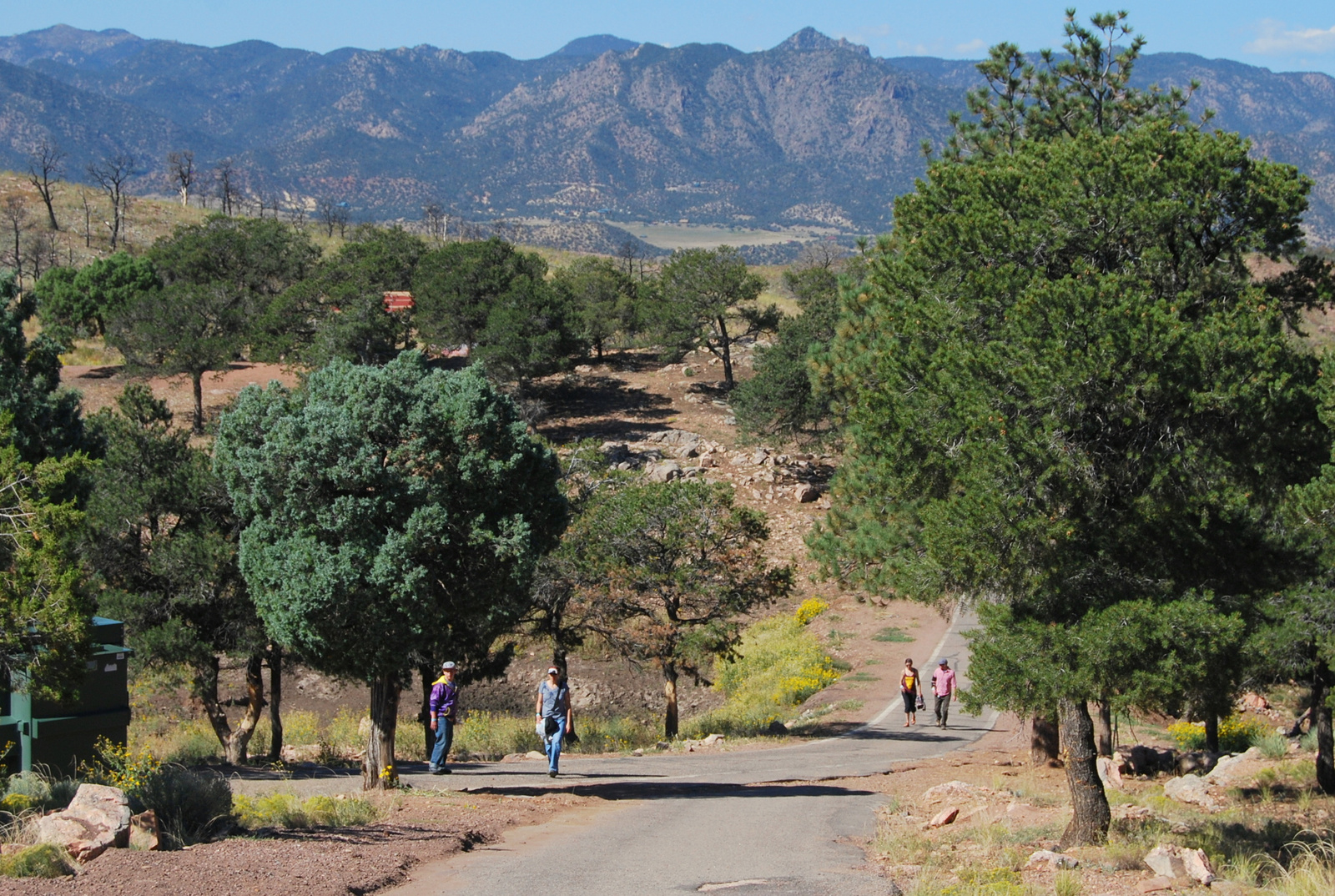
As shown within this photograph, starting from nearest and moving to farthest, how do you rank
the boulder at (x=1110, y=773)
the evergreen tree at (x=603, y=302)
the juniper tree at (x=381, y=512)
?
the juniper tree at (x=381, y=512) → the boulder at (x=1110, y=773) → the evergreen tree at (x=603, y=302)

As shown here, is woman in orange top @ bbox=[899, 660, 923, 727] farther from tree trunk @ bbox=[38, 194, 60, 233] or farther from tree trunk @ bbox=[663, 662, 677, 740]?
tree trunk @ bbox=[38, 194, 60, 233]

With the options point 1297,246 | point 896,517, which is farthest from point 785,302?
point 1297,246

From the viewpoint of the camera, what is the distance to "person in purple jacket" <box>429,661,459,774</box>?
14.5 metres

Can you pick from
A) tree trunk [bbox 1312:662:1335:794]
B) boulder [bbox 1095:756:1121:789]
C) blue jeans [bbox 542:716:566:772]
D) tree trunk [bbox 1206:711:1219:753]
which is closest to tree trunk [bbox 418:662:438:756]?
blue jeans [bbox 542:716:566:772]

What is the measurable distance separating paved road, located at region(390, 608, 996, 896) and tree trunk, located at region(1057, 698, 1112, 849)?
2.24 meters

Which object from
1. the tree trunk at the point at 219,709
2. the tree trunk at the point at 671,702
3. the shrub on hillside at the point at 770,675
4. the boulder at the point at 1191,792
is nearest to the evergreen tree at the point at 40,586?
the tree trunk at the point at 219,709

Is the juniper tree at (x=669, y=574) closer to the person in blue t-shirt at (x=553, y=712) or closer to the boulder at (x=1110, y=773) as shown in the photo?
the boulder at (x=1110, y=773)

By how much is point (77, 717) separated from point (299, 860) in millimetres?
6258

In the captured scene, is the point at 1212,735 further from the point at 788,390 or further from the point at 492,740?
the point at 788,390

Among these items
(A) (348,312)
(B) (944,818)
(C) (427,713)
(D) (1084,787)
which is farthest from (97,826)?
(A) (348,312)

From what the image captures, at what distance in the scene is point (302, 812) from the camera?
10.8 metres

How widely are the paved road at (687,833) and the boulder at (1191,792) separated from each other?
428 centimetres

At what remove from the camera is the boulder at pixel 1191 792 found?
15.0 m

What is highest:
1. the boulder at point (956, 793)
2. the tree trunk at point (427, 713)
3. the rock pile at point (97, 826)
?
the rock pile at point (97, 826)
